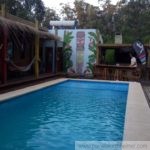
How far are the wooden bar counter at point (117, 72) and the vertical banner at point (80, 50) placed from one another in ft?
8.06

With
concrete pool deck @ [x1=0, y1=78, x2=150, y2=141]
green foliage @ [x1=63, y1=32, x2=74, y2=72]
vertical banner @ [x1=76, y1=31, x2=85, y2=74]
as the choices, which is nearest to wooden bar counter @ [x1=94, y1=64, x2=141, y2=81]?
vertical banner @ [x1=76, y1=31, x2=85, y2=74]

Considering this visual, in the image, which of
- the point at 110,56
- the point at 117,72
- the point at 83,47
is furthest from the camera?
the point at 83,47

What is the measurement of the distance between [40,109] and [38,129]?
2209 mm

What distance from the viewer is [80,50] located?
19422 millimetres

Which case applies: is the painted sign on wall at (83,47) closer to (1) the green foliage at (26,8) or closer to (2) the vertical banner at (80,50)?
(2) the vertical banner at (80,50)

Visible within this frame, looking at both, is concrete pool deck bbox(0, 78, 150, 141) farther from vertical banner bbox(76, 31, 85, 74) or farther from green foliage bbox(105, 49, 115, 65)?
vertical banner bbox(76, 31, 85, 74)

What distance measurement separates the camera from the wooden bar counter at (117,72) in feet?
53.7

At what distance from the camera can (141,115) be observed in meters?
6.93

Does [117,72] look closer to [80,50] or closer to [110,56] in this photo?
[110,56]

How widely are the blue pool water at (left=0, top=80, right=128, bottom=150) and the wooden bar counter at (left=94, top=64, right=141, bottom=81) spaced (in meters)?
4.43

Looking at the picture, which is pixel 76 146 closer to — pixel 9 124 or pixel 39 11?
pixel 9 124

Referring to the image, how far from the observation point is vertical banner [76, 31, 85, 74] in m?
19.3

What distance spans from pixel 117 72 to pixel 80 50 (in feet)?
11.8

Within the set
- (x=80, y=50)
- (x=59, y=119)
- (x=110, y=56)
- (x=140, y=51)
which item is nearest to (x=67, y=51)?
(x=80, y=50)
